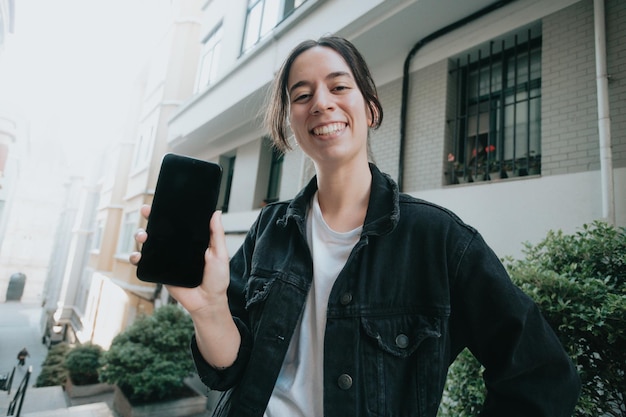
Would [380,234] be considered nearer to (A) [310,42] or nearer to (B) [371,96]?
(B) [371,96]

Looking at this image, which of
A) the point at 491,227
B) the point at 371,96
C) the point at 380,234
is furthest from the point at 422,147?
the point at 380,234

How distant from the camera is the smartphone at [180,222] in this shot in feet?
3.06

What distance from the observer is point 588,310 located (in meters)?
1.87

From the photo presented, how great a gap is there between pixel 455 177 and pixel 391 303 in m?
3.96

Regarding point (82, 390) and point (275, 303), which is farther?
point (82, 390)

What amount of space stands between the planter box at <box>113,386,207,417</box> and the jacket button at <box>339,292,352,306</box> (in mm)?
6458

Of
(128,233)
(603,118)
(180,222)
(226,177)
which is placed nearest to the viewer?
(180,222)

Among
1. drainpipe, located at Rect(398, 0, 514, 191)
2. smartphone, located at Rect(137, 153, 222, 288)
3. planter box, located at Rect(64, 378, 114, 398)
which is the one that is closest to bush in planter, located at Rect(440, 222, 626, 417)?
smartphone, located at Rect(137, 153, 222, 288)

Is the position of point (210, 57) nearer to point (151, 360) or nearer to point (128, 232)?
point (128, 232)

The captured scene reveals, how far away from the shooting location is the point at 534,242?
329 centimetres

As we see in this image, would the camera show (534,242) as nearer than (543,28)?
Yes

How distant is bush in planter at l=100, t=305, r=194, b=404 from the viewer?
232 inches

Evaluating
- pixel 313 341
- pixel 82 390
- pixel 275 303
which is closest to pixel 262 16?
pixel 275 303

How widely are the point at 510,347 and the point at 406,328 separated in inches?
10.6
